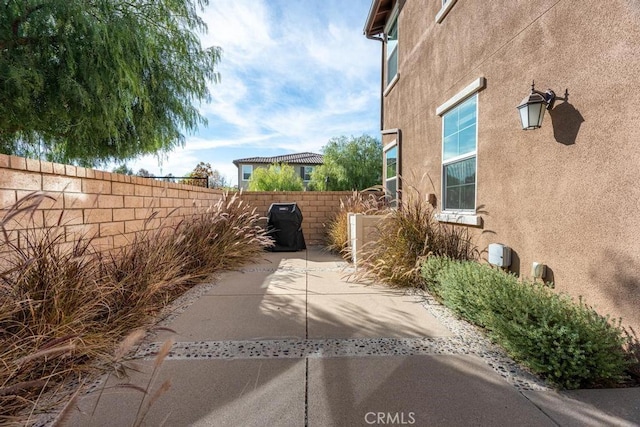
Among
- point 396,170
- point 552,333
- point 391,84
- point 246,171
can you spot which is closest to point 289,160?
point 246,171

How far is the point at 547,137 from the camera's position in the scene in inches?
109

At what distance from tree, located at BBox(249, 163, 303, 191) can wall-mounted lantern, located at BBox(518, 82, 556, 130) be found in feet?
53.3

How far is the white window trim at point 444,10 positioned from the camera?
14.4ft

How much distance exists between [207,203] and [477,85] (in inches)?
218

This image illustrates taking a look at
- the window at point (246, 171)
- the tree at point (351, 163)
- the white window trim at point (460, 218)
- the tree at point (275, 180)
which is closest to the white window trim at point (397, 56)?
the white window trim at point (460, 218)

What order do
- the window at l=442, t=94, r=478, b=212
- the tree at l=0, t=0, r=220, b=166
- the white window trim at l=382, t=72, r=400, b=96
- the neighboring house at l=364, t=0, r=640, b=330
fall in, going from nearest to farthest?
the neighboring house at l=364, t=0, r=640, b=330, the window at l=442, t=94, r=478, b=212, the tree at l=0, t=0, r=220, b=166, the white window trim at l=382, t=72, r=400, b=96

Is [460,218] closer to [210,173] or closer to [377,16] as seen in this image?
[377,16]

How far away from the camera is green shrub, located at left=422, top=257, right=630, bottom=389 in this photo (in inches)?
73.7

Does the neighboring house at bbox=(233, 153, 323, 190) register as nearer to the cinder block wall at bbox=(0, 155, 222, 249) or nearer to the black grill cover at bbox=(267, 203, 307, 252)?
the black grill cover at bbox=(267, 203, 307, 252)

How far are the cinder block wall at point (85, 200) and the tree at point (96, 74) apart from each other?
8.38 ft

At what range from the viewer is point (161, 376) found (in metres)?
2.05

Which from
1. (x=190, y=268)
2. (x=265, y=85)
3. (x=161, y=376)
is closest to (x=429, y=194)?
(x=190, y=268)

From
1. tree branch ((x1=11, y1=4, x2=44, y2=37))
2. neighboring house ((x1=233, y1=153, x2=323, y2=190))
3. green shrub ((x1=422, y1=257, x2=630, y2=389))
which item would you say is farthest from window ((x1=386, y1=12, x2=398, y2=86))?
neighboring house ((x1=233, y1=153, x2=323, y2=190))

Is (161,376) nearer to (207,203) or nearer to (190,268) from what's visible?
(190,268)
